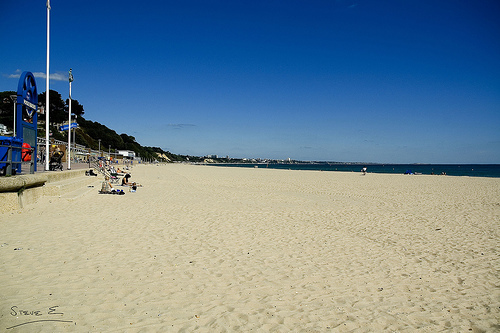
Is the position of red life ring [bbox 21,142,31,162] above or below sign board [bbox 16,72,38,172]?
below

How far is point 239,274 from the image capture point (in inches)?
182

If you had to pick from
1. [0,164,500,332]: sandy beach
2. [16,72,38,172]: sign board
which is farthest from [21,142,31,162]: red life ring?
[0,164,500,332]: sandy beach

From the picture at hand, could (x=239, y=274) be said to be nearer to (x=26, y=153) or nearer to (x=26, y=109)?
(x=26, y=153)

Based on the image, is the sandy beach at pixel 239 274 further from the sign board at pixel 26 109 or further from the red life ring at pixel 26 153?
the sign board at pixel 26 109

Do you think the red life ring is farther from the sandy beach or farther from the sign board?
the sandy beach

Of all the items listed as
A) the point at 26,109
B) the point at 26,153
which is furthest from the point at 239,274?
the point at 26,109

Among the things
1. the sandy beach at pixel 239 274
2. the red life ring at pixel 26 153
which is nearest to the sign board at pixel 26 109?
the red life ring at pixel 26 153

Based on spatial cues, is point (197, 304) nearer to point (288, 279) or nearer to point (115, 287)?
point (115, 287)

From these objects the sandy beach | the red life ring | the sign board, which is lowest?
the sandy beach

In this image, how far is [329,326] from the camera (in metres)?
3.25

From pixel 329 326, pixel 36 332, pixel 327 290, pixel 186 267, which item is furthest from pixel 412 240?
pixel 36 332

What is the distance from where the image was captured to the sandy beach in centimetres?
330

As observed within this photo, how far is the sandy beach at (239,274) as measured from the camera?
3.30m

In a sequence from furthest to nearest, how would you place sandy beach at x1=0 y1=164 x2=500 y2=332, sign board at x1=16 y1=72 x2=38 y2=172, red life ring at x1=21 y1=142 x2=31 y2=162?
red life ring at x1=21 y1=142 x2=31 y2=162 < sign board at x1=16 y1=72 x2=38 y2=172 < sandy beach at x1=0 y1=164 x2=500 y2=332
